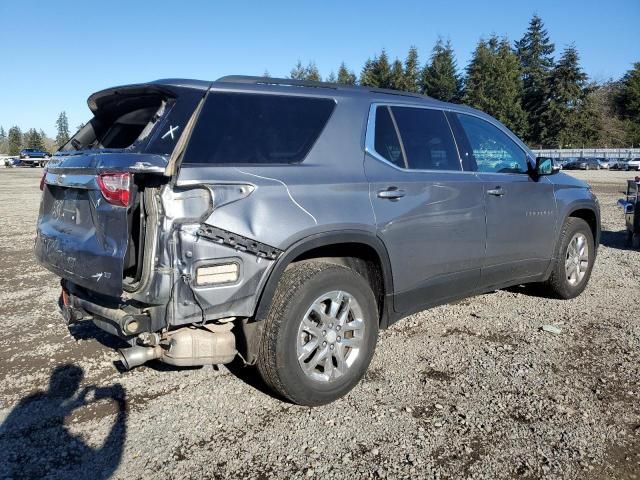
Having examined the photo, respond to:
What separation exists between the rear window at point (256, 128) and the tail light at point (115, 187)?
1.10 feet

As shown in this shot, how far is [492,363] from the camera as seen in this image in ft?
13.3

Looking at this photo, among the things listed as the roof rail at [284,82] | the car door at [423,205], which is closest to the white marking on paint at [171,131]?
the roof rail at [284,82]

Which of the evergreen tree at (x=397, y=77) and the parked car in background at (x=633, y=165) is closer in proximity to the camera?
the parked car in background at (x=633, y=165)

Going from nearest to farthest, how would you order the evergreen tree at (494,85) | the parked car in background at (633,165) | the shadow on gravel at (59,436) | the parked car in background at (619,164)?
the shadow on gravel at (59,436)
the parked car in background at (633,165)
the parked car in background at (619,164)
the evergreen tree at (494,85)

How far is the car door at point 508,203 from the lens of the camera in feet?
14.8

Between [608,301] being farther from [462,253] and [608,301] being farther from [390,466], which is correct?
[390,466]

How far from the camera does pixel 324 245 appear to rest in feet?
10.9

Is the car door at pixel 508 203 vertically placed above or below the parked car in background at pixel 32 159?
below

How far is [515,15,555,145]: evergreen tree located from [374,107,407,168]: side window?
76.3 meters

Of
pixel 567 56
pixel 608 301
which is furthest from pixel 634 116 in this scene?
pixel 608 301

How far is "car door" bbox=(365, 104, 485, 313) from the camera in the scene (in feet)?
12.1

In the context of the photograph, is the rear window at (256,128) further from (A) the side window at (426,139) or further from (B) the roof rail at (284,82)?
(A) the side window at (426,139)

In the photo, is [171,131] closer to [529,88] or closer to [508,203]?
[508,203]

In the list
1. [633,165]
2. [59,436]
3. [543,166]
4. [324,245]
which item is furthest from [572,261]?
[633,165]
